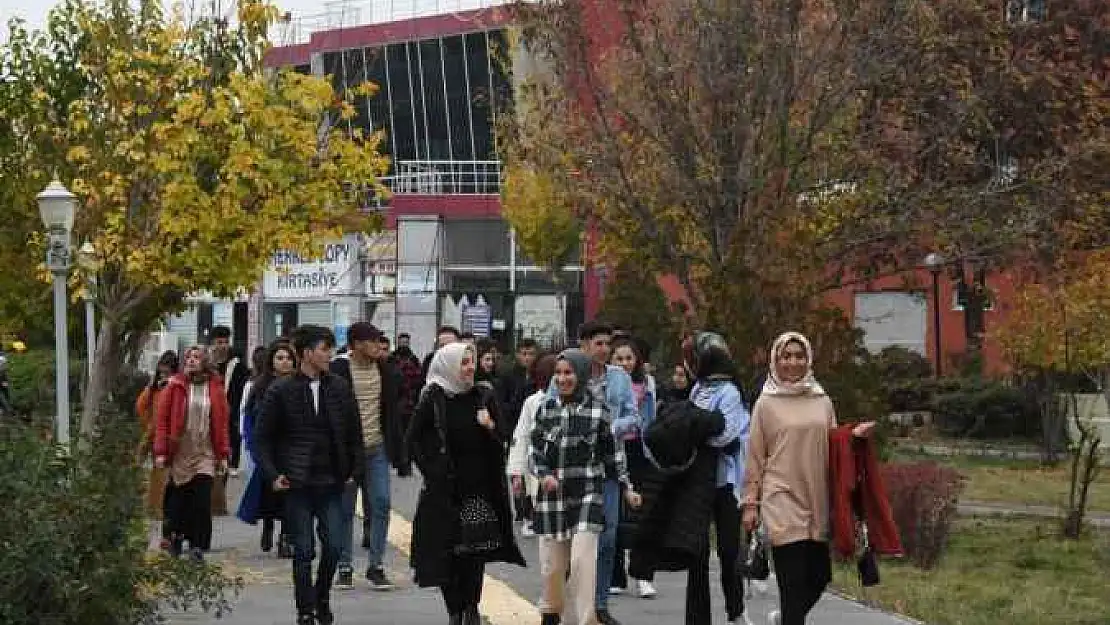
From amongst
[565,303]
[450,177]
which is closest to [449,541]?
[565,303]

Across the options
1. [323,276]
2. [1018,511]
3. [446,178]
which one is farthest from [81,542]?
[446,178]

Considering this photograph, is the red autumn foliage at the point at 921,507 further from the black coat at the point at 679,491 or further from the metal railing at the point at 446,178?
the metal railing at the point at 446,178

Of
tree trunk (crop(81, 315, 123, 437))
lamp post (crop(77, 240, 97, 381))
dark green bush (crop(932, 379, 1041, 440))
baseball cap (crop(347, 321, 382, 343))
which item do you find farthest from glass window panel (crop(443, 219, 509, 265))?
baseball cap (crop(347, 321, 382, 343))

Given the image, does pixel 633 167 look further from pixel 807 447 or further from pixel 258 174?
pixel 807 447

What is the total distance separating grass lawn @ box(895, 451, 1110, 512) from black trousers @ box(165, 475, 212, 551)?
1100cm

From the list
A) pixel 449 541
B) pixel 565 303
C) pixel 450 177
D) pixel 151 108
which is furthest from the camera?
pixel 450 177

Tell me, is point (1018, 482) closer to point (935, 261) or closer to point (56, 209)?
point (935, 261)

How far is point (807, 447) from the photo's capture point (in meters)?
10.1

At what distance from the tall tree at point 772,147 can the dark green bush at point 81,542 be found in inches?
372

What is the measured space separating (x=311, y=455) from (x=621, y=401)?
69.7 inches

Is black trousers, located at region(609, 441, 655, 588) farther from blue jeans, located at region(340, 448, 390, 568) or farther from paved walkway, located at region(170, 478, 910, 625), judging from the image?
blue jeans, located at region(340, 448, 390, 568)

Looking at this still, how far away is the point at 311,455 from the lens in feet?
40.6

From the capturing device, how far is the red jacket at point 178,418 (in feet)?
53.2

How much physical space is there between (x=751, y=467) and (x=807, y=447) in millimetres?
317
